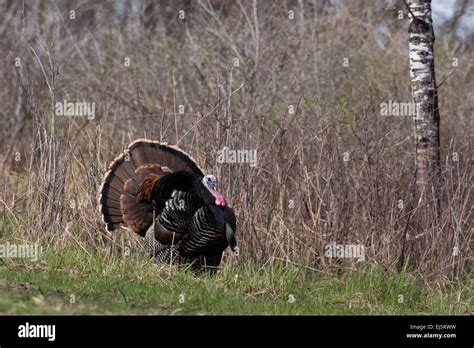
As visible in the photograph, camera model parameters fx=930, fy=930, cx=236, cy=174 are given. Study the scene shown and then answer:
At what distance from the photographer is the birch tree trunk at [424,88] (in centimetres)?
1041

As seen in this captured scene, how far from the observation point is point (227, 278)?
8.68 m

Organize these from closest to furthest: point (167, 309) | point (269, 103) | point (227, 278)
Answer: point (167, 309), point (227, 278), point (269, 103)

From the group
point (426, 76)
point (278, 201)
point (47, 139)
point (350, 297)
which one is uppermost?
point (426, 76)

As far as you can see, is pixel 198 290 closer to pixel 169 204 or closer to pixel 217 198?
pixel 217 198

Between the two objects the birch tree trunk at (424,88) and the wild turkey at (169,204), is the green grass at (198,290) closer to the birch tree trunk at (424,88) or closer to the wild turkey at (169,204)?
the wild turkey at (169,204)

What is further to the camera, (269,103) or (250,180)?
(269,103)

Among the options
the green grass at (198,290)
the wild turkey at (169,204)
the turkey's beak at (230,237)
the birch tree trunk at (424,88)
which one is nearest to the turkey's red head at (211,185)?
the wild turkey at (169,204)

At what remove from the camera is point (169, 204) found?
368 inches

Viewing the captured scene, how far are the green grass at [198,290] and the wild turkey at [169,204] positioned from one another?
1.09ft

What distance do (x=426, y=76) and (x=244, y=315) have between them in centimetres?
434

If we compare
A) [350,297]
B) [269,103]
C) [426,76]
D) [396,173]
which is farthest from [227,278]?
[269,103]

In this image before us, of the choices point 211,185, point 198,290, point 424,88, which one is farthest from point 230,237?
point 424,88

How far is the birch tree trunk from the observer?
1041 centimetres

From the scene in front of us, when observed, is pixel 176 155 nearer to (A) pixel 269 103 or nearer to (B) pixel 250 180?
(B) pixel 250 180
